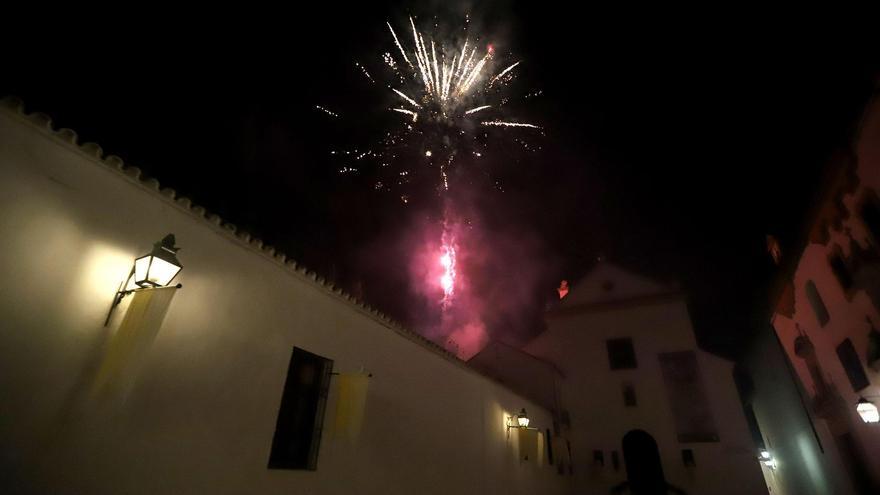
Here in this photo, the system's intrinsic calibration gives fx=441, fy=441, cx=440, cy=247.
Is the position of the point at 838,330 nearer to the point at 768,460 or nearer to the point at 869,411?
the point at 869,411

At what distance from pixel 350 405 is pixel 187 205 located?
344 cm

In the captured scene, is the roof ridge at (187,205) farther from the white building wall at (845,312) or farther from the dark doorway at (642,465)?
the white building wall at (845,312)

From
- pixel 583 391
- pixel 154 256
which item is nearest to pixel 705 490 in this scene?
pixel 583 391

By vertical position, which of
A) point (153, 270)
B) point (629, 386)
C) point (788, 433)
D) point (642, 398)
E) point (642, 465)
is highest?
point (629, 386)

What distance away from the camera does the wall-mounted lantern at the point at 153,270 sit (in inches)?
160

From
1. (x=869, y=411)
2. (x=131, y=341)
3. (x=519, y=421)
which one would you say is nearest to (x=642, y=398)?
(x=519, y=421)

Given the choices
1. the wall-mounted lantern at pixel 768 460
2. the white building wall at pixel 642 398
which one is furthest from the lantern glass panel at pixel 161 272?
the wall-mounted lantern at pixel 768 460

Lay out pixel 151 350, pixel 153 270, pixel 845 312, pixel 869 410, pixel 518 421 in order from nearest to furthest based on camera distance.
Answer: pixel 153 270
pixel 151 350
pixel 869 410
pixel 845 312
pixel 518 421

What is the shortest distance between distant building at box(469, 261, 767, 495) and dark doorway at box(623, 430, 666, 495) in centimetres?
1377

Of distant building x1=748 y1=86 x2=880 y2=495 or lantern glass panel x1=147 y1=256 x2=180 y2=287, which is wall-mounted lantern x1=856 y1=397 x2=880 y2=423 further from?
lantern glass panel x1=147 y1=256 x2=180 y2=287

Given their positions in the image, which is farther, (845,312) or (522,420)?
(522,420)

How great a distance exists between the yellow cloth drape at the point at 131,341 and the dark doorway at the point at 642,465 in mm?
4044

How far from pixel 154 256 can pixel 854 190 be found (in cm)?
1275

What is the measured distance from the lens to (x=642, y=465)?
11.6 feet
